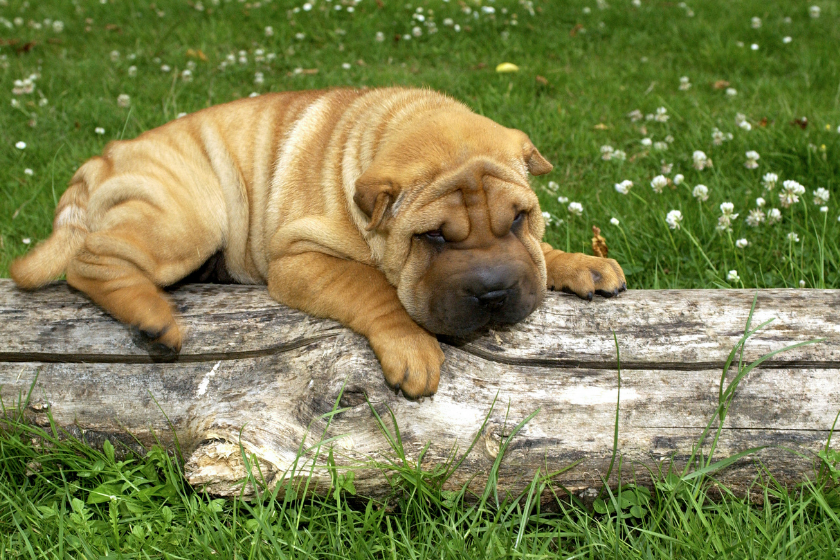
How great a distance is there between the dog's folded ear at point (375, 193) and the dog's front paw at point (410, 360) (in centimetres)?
55

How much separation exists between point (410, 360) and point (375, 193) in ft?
2.62

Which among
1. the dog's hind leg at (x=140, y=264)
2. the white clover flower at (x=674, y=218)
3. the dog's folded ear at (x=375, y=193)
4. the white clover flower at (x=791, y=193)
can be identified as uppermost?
the dog's folded ear at (x=375, y=193)

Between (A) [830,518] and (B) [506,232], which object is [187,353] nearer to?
(B) [506,232]

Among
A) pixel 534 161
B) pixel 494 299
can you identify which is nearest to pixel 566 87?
pixel 534 161

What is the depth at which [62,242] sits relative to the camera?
367 cm

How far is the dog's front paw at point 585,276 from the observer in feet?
10.9

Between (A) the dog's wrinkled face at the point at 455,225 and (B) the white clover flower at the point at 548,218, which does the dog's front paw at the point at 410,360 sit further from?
(B) the white clover flower at the point at 548,218

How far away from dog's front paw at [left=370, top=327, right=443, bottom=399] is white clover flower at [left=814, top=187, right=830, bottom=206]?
3.14m

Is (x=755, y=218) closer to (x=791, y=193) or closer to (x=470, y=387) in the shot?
Answer: (x=791, y=193)

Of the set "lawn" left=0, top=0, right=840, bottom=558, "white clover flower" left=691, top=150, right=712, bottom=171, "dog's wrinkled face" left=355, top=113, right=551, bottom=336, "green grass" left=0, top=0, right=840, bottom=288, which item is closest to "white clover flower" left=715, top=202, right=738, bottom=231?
"lawn" left=0, top=0, right=840, bottom=558

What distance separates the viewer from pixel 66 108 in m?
6.62

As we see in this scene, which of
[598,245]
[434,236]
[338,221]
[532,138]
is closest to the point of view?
[434,236]

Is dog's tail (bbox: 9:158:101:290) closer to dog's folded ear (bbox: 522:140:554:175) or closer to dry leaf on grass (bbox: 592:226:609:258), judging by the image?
dog's folded ear (bbox: 522:140:554:175)

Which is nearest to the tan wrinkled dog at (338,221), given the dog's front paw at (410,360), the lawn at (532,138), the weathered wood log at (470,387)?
the dog's front paw at (410,360)
